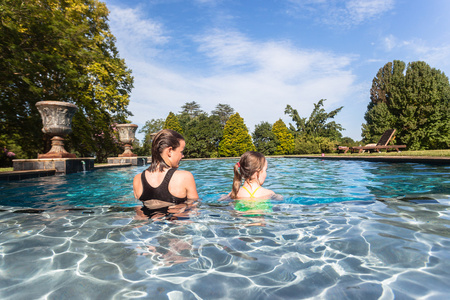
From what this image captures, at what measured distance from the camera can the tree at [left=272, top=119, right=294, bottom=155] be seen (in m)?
34.6

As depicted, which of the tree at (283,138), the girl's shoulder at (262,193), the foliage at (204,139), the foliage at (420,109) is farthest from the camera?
the tree at (283,138)

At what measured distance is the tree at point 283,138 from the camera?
34.6 metres

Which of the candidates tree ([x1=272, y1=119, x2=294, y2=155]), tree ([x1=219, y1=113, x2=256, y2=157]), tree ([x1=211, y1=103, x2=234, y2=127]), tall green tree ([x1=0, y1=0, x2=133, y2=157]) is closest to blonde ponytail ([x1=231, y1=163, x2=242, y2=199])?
tall green tree ([x1=0, y1=0, x2=133, y2=157])

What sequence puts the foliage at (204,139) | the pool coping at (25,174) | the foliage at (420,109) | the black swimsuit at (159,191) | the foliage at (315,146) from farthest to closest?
the foliage at (204,139) < the foliage at (315,146) < the foliage at (420,109) < the pool coping at (25,174) < the black swimsuit at (159,191)

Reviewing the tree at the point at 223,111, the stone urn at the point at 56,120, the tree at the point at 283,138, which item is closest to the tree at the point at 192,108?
the tree at the point at 223,111

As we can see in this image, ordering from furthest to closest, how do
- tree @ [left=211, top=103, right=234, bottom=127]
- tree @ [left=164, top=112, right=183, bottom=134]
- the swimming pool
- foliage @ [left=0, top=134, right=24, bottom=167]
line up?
tree @ [left=211, top=103, right=234, bottom=127], tree @ [left=164, top=112, right=183, bottom=134], foliage @ [left=0, top=134, right=24, bottom=167], the swimming pool

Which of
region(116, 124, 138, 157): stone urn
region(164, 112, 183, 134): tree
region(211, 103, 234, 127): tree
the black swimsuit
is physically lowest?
the black swimsuit

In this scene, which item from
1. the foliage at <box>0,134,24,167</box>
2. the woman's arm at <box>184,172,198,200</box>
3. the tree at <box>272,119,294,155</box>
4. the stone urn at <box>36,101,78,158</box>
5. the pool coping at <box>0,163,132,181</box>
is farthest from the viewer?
the tree at <box>272,119,294,155</box>

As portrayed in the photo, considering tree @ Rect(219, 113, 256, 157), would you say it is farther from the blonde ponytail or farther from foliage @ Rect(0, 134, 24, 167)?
the blonde ponytail

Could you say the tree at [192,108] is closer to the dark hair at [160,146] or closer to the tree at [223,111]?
the tree at [223,111]

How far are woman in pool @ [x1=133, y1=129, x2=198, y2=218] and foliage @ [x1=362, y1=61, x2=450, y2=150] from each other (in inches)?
1197

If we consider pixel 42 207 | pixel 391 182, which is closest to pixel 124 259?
pixel 42 207

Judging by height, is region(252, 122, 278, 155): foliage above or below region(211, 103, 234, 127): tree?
below

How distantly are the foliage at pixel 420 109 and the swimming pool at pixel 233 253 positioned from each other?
1121 inches
